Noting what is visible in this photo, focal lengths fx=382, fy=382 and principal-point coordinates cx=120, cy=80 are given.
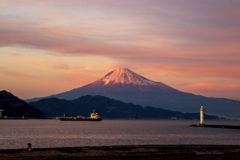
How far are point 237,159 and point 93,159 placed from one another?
15439 millimetres

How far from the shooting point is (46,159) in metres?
43.0

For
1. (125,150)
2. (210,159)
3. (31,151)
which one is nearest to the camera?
(210,159)

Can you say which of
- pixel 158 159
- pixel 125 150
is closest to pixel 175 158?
pixel 158 159

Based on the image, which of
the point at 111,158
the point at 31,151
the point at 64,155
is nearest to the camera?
the point at 111,158

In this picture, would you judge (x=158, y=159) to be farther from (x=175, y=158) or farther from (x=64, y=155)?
(x=64, y=155)

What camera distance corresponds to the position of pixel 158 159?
41.1m

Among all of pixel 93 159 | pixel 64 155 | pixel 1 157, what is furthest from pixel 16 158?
pixel 93 159

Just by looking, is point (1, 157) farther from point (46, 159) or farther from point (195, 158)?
point (195, 158)

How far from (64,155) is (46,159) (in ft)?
14.0

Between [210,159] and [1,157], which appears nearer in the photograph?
[210,159]

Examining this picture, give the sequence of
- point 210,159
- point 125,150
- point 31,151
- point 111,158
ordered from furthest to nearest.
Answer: point 125,150
point 31,151
point 111,158
point 210,159

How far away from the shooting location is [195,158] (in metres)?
41.6

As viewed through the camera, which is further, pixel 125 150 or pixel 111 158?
pixel 125 150

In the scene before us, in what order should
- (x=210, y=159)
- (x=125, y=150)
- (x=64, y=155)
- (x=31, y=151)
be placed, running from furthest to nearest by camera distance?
(x=125, y=150) → (x=31, y=151) → (x=64, y=155) → (x=210, y=159)
